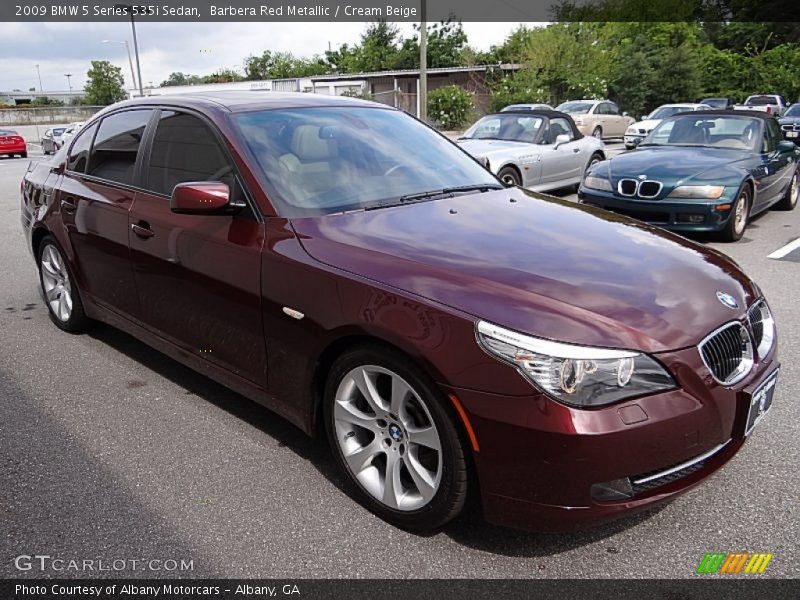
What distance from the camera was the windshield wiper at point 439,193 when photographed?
3.27 meters

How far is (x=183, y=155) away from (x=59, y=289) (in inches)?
77.6

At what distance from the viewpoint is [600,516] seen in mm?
2213

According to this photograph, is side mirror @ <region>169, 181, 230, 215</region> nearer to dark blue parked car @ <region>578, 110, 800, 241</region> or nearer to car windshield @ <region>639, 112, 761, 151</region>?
dark blue parked car @ <region>578, 110, 800, 241</region>

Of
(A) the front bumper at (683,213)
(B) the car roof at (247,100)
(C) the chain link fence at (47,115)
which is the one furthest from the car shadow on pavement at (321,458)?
(C) the chain link fence at (47,115)

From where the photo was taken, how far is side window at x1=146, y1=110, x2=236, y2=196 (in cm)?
334

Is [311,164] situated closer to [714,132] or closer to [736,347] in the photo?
[736,347]

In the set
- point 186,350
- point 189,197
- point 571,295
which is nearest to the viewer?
point 571,295

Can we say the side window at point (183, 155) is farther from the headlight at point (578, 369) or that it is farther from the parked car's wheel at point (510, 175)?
the parked car's wheel at point (510, 175)

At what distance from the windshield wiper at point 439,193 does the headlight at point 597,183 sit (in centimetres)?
443

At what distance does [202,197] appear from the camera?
9.78 feet

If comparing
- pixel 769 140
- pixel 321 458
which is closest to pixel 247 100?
pixel 321 458

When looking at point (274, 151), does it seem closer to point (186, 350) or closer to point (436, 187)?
point (436, 187)

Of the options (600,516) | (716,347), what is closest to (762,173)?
(716,347)

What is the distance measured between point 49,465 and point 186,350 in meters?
0.83
